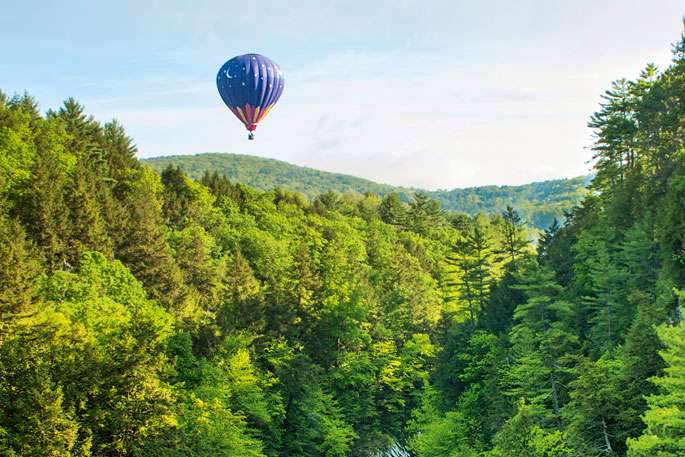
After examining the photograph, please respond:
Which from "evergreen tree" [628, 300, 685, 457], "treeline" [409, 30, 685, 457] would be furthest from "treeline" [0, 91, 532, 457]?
"evergreen tree" [628, 300, 685, 457]

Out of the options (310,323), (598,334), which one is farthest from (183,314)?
(598,334)

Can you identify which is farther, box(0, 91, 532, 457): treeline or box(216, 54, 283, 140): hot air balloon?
box(216, 54, 283, 140): hot air balloon

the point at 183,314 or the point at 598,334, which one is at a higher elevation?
the point at 183,314

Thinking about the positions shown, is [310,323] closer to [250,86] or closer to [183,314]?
[183,314]

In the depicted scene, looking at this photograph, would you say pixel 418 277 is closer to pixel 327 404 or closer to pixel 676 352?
pixel 327 404

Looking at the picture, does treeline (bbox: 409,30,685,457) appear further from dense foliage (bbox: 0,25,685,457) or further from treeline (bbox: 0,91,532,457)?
treeline (bbox: 0,91,532,457)

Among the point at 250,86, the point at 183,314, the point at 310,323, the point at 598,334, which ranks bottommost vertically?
the point at 310,323

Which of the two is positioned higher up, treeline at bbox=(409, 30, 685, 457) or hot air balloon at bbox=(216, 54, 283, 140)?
hot air balloon at bbox=(216, 54, 283, 140)
